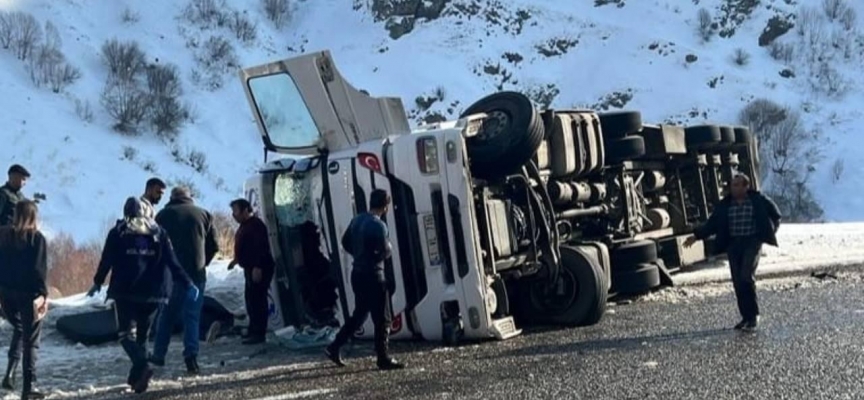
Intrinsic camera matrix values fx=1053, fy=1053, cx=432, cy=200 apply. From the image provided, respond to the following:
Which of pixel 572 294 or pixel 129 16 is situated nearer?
pixel 572 294

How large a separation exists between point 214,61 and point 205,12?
6.14m

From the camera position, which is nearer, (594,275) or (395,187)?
(395,187)

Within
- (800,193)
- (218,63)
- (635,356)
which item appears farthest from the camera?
(218,63)

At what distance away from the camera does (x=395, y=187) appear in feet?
28.7

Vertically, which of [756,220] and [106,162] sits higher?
[106,162]

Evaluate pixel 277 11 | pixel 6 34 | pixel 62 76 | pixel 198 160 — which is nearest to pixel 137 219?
pixel 198 160

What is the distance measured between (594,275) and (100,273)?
14.4 ft

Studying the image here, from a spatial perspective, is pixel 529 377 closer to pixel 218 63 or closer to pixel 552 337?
pixel 552 337

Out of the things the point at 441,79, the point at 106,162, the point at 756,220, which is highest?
the point at 441,79

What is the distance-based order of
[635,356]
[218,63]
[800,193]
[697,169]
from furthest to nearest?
[218,63], [800,193], [697,169], [635,356]

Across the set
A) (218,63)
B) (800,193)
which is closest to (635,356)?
(800,193)

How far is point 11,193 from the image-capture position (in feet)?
29.8

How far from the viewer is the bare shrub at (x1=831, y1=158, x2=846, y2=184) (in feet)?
167

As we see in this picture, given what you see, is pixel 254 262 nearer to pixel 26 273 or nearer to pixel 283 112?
pixel 283 112
